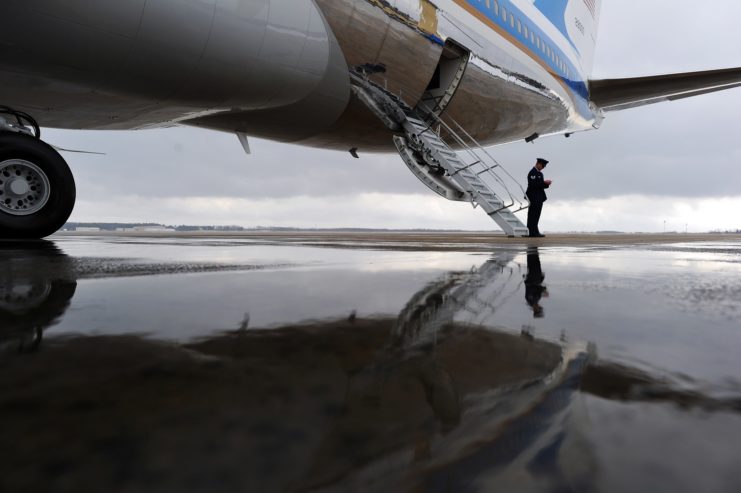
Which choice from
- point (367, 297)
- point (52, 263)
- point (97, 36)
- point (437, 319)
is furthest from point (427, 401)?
point (97, 36)

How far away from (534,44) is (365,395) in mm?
12148

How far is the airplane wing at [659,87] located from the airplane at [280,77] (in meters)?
0.08

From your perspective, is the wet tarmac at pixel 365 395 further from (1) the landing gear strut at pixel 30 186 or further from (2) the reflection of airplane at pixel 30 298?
(1) the landing gear strut at pixel 30 186

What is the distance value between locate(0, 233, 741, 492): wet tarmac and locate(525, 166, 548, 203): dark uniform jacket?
25.0 ft

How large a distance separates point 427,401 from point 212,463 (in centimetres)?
36

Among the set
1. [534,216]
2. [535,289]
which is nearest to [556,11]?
[534,216]

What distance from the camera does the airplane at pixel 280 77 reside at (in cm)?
436

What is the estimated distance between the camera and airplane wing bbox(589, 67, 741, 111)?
11781 mm

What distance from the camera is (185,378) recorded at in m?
0.86

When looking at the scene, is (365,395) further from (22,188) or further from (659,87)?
(659,87)

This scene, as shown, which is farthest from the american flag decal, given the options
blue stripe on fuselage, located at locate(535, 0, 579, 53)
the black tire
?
the black tire

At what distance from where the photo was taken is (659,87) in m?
12.7

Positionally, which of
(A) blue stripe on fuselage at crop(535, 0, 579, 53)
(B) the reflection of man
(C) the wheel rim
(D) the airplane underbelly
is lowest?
(B) the reflection of man

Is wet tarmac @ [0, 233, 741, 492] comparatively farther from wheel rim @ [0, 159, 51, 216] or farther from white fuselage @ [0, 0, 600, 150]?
wheel rim @ [0, 159, 51, 216]
